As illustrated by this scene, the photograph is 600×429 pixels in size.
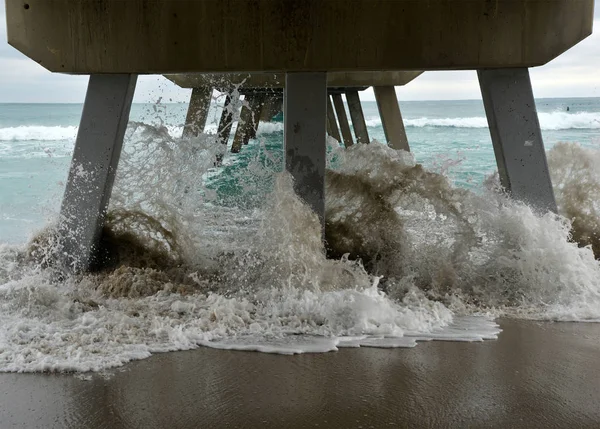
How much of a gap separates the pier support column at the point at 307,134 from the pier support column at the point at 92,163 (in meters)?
1.47

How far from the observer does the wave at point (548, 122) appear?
3968 centimetres

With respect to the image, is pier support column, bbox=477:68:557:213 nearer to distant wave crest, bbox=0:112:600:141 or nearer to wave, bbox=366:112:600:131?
distant wave crest, bbox=0:112:600:141

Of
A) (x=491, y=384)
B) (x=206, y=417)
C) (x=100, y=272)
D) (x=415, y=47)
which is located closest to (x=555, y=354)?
(x=491, y=384)

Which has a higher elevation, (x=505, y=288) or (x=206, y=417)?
(x=505, y=288)

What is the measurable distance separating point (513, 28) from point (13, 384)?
4739mm

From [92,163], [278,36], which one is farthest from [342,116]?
[92,163]

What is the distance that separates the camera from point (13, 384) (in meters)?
3.24

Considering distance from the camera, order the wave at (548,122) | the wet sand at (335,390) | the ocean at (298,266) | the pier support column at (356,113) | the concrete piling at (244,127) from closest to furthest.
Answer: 1. the wet sand at (335,390)
2. the ocean at (298,266)
3. the pier support column at (356,113)
4. the concrete piling at (244,127)
5. the wave at (548,122)

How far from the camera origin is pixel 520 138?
18.7ft

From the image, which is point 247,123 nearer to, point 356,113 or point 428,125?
point 356,113

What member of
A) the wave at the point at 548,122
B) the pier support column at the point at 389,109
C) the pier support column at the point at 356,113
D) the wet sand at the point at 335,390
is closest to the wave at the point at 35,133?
the pier support column at the point at 356,113

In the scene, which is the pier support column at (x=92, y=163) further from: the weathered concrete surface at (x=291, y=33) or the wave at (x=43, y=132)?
the wave at (x=43, y=132)

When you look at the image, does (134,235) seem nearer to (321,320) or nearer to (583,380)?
(321,320)

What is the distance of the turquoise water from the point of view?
272 inches
